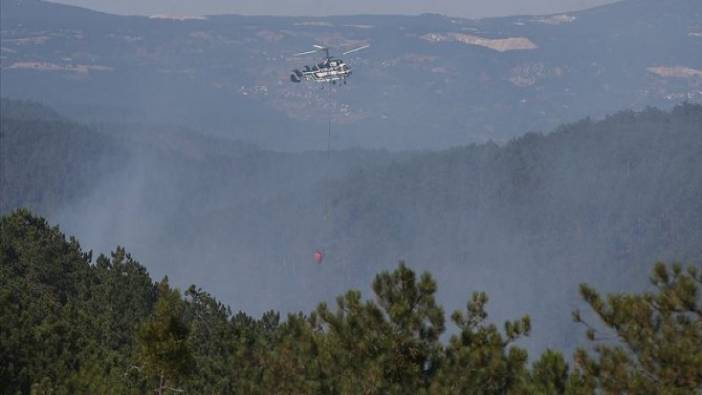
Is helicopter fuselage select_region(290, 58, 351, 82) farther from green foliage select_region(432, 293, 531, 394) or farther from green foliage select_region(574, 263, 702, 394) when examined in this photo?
green foliage select_region(574, 263, 702, 394)

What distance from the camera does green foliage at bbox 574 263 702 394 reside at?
23172mm

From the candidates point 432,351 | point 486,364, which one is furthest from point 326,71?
point 486,364

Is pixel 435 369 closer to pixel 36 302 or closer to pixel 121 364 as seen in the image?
pixel 121 364

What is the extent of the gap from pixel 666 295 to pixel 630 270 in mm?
181580

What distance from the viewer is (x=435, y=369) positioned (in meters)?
26.3

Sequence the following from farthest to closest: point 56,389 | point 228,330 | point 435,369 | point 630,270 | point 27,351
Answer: point 630,270, point 228,330, point 27,351, point 56,389, point 435,369

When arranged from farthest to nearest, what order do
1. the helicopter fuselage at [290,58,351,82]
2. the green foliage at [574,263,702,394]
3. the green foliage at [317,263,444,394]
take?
the helicopter fuselage at [290,58,351,82] < the green foliage at [317,263,444,394] < the green foliage at [574,263,702,394]

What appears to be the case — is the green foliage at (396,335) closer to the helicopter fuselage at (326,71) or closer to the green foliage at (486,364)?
the green foliage at (486,364)

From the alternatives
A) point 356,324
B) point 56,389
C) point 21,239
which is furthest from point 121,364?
point 21,239

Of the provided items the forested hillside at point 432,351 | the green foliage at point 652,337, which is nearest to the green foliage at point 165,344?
the forested hillside at point 432,351

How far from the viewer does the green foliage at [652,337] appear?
23.2 m

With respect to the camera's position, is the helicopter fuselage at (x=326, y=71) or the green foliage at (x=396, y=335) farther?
the helicopter fuselage at (x=326, y=71)

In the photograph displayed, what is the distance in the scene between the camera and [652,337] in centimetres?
2397

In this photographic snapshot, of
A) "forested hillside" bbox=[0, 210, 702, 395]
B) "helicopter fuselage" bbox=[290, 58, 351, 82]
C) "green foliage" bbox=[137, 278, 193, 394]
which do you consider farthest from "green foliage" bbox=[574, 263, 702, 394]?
"helicopter fuselage" bbox=[290, 58, 351, 82]
